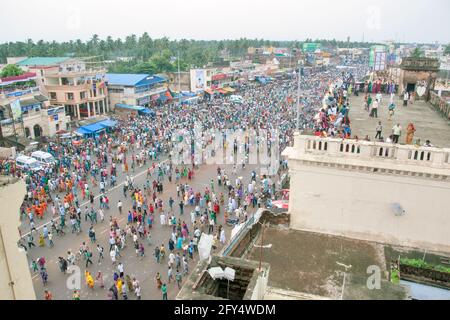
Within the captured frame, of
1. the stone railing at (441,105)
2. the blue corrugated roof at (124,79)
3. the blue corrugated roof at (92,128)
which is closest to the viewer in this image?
the stone railing at (441,105)

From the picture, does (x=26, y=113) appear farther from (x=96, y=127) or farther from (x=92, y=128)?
(x=96, y=127)

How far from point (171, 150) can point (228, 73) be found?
46.6 meters

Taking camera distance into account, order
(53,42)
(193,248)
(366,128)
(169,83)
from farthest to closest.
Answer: (53,42) < (169,83) < (193,248) < (366,128)

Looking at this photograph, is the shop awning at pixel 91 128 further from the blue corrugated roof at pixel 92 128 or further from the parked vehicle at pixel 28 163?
the parked vehicle at pixel 28 163

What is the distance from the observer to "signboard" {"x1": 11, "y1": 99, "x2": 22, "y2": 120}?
36.9 m

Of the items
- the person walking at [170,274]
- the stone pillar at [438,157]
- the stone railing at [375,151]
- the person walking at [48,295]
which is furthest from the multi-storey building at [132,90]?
the stone pillar at [438,157]

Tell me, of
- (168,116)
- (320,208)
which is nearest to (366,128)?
(320,208)

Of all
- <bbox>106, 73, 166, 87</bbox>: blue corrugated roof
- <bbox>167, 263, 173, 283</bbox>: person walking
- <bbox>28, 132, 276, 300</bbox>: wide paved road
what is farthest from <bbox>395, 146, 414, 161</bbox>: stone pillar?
<bbox>106, 73, 166, 87</bbox>: blue corrugated roof

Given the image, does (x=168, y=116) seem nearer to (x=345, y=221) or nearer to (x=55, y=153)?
(x=55, y=153)

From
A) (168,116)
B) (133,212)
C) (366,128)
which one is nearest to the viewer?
(366,128)

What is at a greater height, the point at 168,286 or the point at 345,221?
the point at 345,221

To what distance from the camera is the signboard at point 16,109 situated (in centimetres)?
3694

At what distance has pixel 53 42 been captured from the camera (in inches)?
4906

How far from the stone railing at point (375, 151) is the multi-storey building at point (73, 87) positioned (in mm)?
42162
